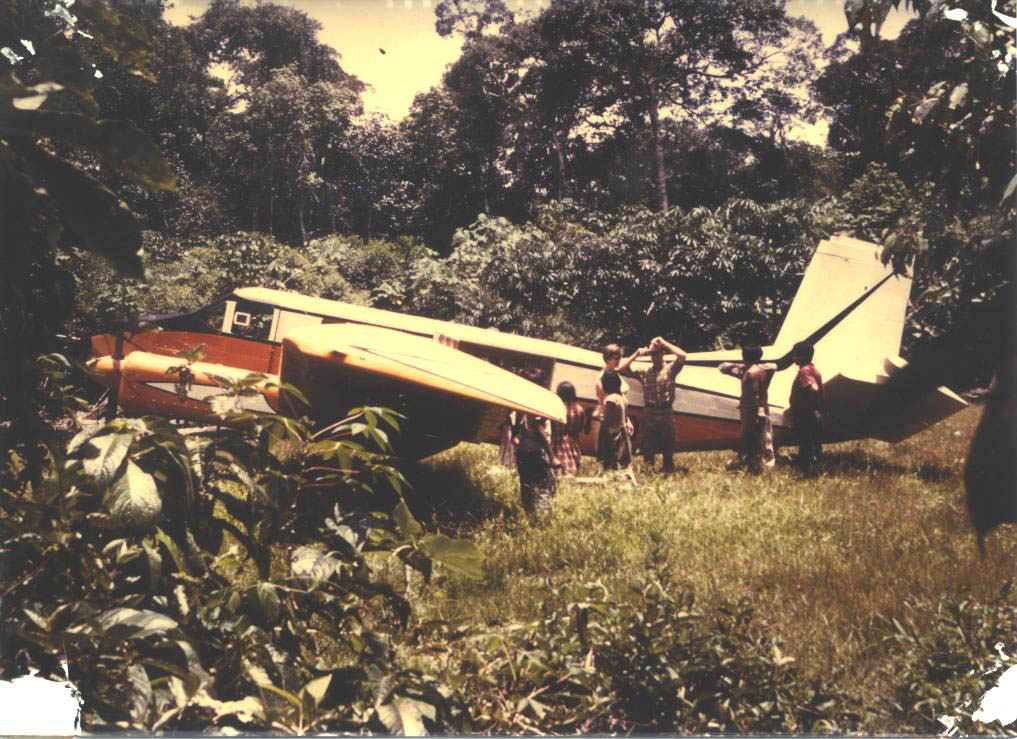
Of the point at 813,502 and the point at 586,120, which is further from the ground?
the point at 586,120

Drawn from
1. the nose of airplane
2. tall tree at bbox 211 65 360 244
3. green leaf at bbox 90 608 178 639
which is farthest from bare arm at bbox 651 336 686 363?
green leaf at bbox 90 608 178 639

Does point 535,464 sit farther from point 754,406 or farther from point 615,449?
point 754,406

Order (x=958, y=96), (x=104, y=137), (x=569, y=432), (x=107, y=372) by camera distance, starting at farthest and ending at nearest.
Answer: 1. (x=569, y=432)
2. (x=107, y=372)
3. (x=958, y=96)
4. (x=104, y=137)

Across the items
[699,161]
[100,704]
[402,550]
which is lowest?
[100,704]

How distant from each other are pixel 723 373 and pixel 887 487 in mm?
947

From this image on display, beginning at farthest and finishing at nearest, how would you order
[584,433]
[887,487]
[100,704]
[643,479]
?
[584,433]
[643,479]
[887,487]
[100,704]

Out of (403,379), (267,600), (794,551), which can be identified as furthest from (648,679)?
(403,379)

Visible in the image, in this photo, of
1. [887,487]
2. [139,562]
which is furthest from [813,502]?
[139,562]

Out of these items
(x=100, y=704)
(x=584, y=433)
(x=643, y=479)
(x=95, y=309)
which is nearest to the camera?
(x=100, y=704)

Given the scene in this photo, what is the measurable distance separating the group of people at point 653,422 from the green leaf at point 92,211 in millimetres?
1972

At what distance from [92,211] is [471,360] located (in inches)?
95.8

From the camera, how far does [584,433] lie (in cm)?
364

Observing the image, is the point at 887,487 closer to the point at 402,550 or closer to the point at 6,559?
the point at 402,550

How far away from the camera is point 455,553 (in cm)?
116
